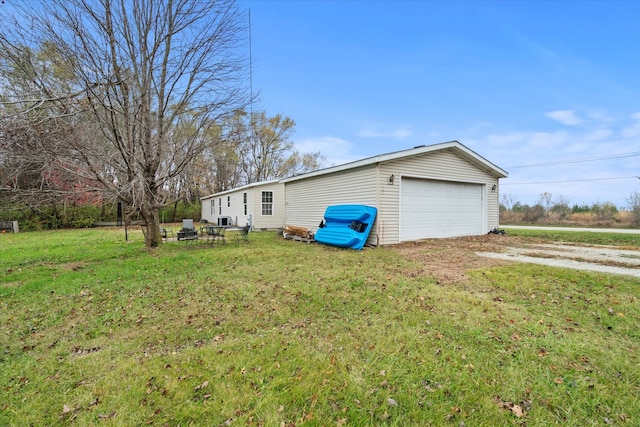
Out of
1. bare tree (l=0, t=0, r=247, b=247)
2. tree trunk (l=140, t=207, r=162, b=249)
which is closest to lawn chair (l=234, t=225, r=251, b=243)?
bare tree (l=0, t=0, r=247, b=247)

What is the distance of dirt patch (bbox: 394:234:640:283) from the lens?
5.89 metres

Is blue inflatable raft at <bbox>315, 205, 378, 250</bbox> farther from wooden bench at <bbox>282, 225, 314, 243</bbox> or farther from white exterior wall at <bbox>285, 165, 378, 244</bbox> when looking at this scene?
wooden bench at <bbox>282, 225, 314, 243</bbox>

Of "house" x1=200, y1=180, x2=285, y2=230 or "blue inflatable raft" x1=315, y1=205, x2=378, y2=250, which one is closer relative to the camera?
"blue inflatable raft" x1=315, y1=205, x2=378, y2=250

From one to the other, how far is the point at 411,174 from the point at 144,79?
856cm

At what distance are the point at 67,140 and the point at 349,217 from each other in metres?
7.33

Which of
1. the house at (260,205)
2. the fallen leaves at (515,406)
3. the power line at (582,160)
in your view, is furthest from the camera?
the power line at (582,160)

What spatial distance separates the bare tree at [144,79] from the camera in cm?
576

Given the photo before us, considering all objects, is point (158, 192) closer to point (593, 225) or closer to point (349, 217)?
point (349, 217)

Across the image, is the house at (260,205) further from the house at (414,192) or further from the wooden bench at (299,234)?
the wooden bench at (299,234)

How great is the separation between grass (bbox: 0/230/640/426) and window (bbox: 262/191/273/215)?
39.2 feet

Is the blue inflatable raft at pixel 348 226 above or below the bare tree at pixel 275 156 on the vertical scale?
below

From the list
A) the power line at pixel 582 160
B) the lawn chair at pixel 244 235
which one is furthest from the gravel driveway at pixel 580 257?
the power line at pixel 582 160

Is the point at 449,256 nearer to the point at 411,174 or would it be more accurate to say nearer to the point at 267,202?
the point at 411,174

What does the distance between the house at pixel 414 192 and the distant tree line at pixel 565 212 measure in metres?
12.3
